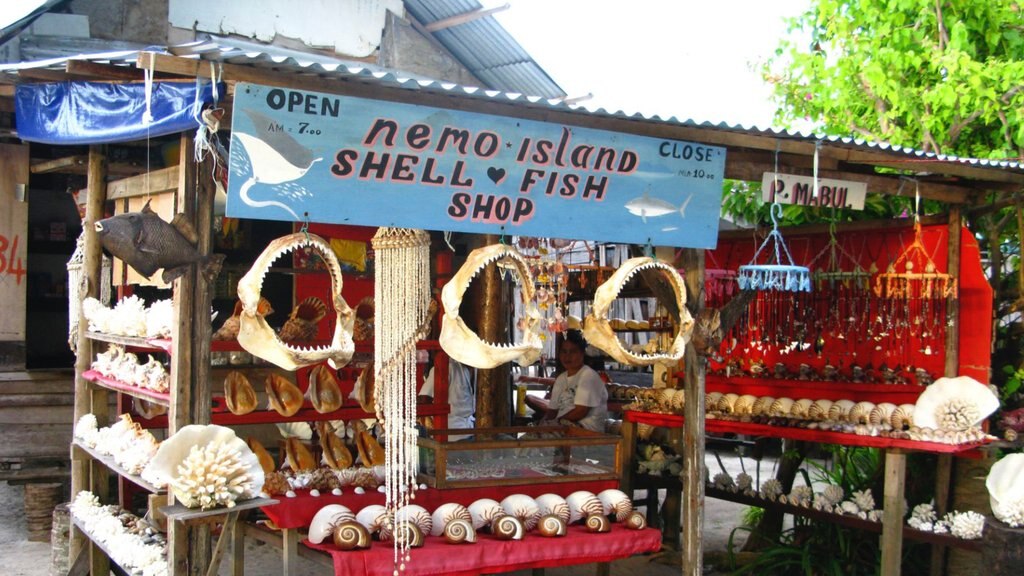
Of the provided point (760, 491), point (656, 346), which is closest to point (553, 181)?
point (760, 491)

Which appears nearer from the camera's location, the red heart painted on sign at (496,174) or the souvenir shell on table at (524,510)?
the red heart painted on sign at (496,174)

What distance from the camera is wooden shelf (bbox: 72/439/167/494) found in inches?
182

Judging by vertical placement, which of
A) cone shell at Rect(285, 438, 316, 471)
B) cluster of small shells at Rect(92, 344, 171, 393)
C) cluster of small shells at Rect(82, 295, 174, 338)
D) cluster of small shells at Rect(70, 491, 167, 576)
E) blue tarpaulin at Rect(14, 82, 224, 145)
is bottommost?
cluster of small shells at Rect(70, 491, 167, 576)

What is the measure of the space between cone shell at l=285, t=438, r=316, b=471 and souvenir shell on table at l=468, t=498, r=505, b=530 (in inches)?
47.3

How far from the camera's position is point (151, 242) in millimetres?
4285

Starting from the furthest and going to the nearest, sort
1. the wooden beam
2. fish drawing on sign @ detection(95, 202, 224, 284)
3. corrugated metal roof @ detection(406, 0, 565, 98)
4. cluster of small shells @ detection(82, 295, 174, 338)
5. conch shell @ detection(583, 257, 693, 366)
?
corrugated metal roof @ detection(406, 0, 565, 98), the wooden beam, conch shell @ detection(583, 257, 693, 366), cluster of small shells @ detection(82, 295, 174, 338), fish drawing on sign @ detection(95, 202, 224, 284)

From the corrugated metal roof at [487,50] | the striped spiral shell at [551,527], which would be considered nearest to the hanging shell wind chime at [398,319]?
the striped spiral shell at [551,527]

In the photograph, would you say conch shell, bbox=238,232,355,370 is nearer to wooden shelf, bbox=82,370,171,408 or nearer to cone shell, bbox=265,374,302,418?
wooden shelf, bbox=82,370,171,408

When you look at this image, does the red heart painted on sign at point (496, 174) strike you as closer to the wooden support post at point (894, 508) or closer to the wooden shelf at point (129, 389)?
the wooden shelf at point (129, 389)

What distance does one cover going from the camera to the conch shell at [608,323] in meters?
5.09

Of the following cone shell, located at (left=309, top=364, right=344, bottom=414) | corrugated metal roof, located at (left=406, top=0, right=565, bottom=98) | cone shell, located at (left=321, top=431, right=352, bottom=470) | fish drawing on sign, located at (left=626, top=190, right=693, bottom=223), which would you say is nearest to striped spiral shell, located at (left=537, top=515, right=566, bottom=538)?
cone shell, located at (left=321, top=431, right=352, bottom=470)

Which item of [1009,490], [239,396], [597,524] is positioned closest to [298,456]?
[239,396]

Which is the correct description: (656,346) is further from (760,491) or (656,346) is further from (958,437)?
(958,437)

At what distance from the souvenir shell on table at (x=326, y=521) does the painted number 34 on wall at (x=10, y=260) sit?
4.64 m
